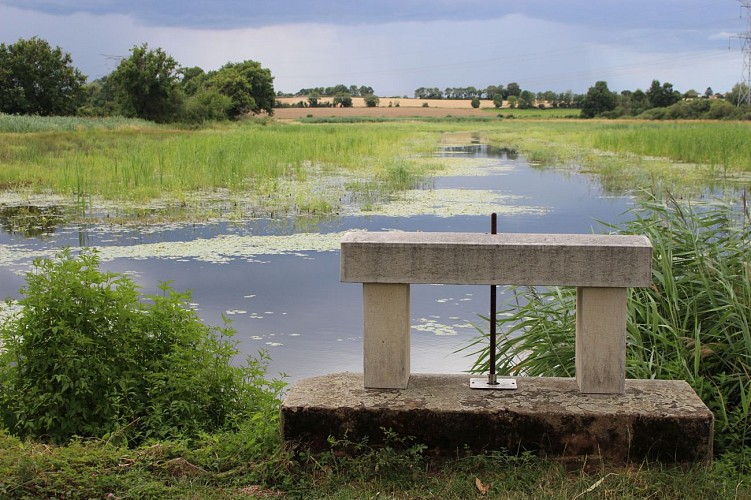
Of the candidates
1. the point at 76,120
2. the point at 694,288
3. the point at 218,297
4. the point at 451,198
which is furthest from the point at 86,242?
the point at 76,120

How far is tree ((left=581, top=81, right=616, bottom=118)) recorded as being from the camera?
6794 cm

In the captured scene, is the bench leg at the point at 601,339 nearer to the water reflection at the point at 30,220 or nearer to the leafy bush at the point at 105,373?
the leafy bush at the point at 105,373

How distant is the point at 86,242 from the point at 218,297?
369 cm

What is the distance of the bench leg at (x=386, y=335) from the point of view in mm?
3496

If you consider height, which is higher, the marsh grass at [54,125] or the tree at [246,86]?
the tree at [246,86]

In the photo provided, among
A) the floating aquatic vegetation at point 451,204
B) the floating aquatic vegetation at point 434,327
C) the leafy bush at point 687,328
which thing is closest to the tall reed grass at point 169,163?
the floating aquatic vegetation at point 451,204

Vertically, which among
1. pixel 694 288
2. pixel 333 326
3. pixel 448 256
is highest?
pixel 448 256

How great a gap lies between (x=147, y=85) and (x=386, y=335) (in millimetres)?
45370

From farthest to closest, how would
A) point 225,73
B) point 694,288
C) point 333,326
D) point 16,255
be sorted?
point 225,73 → point 16,255 → point 333,326 → point 694,288

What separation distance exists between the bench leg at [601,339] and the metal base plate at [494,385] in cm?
28

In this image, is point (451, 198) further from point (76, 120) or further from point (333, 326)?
point (76, 120)

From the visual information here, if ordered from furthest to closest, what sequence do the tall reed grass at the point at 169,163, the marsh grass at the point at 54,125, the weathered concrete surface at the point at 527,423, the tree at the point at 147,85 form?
the tree at the point at 147,85 → the marsh grass at the point at 54,125 → the tall reed grass at the point at 169,163 → the weathered concrete surface at the point at 527,423

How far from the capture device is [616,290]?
3443mm

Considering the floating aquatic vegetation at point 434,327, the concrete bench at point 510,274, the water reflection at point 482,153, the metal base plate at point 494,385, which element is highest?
the concrete bench at point 510,274
